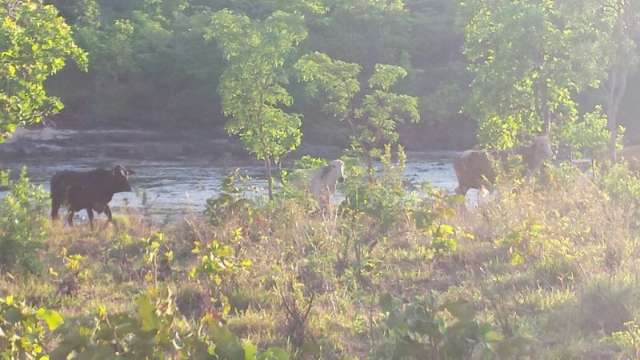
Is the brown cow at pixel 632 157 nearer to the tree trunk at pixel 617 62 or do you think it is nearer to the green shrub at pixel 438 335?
the tree trunk at pixel 617 62

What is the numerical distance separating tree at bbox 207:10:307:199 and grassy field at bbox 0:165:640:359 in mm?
4499

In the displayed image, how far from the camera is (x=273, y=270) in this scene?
8812 millimetres

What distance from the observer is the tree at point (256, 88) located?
60.2ft

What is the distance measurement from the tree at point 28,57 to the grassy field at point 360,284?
1.61 meters

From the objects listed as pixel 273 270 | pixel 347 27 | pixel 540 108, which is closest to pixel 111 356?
pixel 273 270

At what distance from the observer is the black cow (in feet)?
57.8

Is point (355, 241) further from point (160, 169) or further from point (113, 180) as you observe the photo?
point (160, 169)

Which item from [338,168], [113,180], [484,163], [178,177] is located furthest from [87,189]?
[178,177]

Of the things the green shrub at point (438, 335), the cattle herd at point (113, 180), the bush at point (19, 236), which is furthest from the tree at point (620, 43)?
the green shrub at point (438, 335)

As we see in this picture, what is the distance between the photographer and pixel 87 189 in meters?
17.8

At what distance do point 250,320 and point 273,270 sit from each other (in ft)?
4.47

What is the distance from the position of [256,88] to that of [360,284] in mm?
10306

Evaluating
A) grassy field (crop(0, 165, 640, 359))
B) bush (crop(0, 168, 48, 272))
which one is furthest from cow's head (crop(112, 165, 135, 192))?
bush (crop(0, 168, 48, 272))

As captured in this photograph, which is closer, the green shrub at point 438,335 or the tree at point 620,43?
the green shrub at point 438,335
